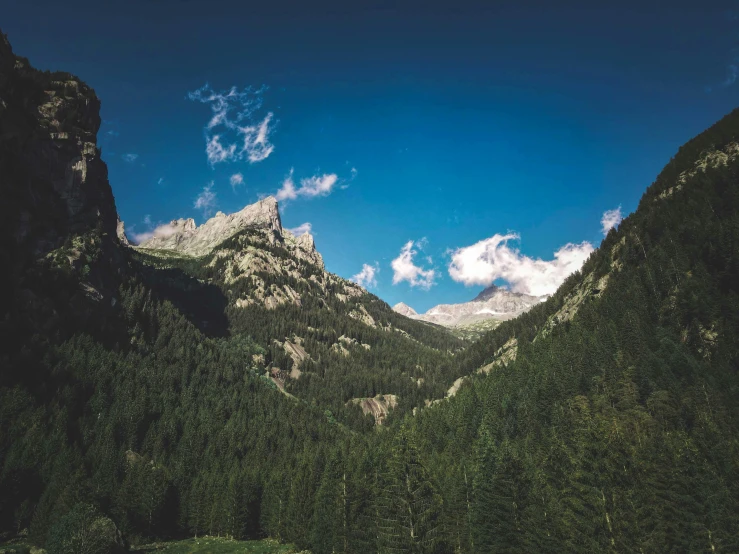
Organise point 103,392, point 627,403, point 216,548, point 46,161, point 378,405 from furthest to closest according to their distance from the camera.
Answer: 1. point 378,405
2. point 46,161
3. point 103,392
4. point 627,403
5. point 216,548

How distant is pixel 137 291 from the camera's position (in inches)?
7077

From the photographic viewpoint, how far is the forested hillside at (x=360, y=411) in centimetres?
3409

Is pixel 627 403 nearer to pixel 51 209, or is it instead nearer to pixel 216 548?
pixel 216 548

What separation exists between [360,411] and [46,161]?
6561 inches

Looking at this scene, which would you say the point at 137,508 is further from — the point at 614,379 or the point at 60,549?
the point at 614,379

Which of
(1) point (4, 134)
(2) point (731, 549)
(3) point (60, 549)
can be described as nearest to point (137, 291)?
(1) point (4, 134)

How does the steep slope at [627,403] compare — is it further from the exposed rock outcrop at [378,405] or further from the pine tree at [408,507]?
the exposed rock outcrop at [378,405]

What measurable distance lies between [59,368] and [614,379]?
500 feet

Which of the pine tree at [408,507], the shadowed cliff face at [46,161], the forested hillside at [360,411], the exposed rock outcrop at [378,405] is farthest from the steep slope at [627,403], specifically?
the shadowed cliff face at [46,161]

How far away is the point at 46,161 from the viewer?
143 meters

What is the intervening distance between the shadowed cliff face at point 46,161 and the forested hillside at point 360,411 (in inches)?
30.5

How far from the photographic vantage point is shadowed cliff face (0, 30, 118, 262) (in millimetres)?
127750

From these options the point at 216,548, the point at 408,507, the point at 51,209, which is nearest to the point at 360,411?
the point at 216,548

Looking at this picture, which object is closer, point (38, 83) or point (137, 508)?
point (137, 508)
